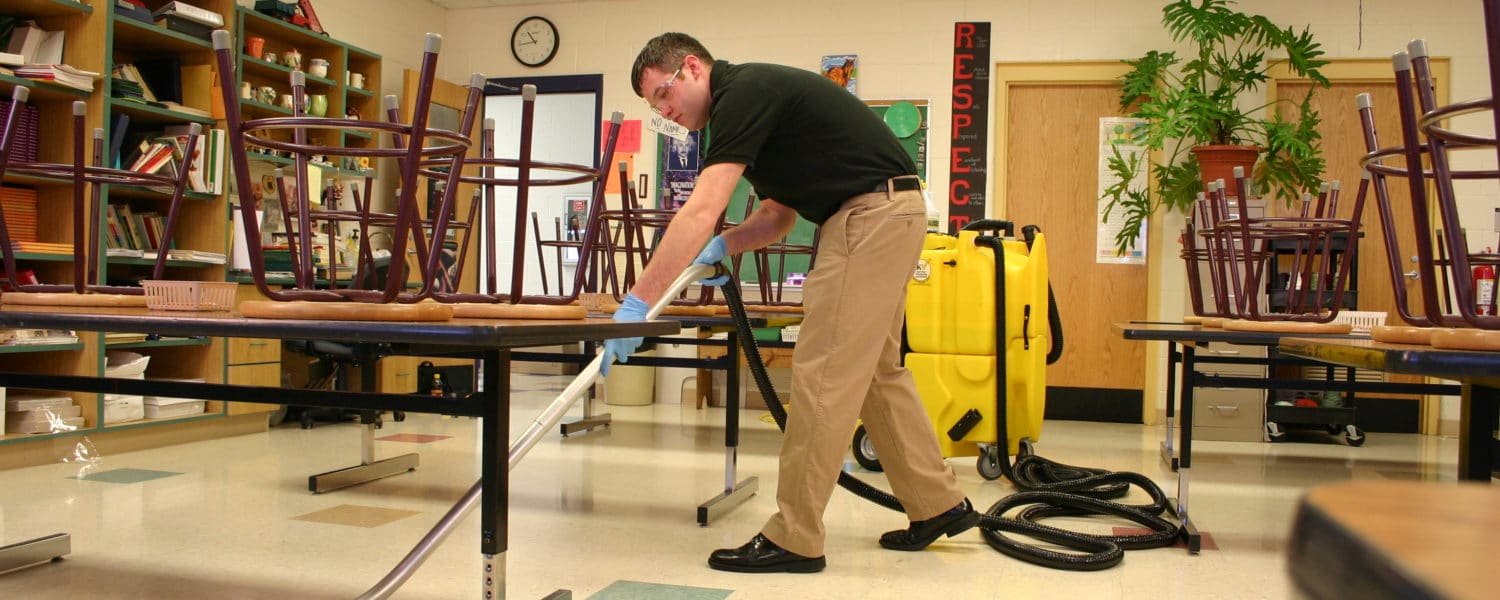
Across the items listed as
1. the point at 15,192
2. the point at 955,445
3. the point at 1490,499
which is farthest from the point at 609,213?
the point at 1490,499

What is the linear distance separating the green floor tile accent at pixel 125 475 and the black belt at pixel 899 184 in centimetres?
264

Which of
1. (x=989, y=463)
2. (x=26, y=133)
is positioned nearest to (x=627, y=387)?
(x=989, y=463)

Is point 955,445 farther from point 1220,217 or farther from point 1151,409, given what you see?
point 1151,409

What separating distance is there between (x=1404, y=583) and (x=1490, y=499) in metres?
0.10

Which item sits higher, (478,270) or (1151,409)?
(478,270)

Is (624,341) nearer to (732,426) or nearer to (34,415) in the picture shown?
(732,426)

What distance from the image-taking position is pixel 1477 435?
1.37 m

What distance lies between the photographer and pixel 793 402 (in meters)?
2.30

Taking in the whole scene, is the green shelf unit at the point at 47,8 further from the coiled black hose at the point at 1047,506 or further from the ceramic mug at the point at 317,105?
the coiled black hose at the point at 1047,506

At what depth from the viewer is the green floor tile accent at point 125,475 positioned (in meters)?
3.28

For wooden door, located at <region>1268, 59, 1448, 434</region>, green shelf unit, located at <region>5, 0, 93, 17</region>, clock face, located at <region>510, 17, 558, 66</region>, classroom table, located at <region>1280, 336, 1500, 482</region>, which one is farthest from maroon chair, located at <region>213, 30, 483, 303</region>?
wooden door, located at <region>1268, 59, 1448, 434</region>

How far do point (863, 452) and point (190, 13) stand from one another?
3405mm

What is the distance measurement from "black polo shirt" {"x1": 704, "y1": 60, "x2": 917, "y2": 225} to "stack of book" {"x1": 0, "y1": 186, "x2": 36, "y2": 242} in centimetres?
298

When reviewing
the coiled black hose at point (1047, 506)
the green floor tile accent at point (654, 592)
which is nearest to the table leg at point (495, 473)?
the green floor tile accent at point (654, 592)
